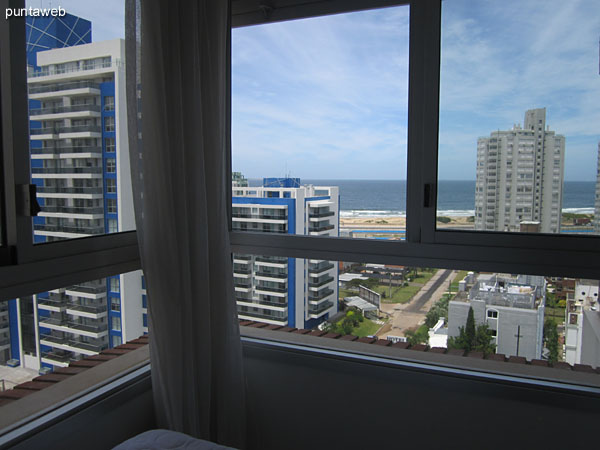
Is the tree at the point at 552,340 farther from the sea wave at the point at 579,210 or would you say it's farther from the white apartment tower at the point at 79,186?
the white apartment tower at the point at 79,186

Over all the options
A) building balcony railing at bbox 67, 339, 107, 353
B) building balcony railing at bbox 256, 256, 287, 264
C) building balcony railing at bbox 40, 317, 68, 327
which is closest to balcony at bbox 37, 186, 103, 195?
building balcony railing at bbox 40, 317, 68, 327

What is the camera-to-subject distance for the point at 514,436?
1.76 m

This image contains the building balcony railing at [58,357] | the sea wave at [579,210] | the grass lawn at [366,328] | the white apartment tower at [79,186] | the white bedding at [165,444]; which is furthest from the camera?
the grass lawn at [366,328]

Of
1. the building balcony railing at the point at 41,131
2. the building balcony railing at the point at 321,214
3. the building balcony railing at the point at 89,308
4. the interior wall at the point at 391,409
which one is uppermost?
the building balcony railing at the point at 41,131

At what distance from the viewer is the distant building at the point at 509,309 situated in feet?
6.14

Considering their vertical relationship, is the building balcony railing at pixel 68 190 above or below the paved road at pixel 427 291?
above

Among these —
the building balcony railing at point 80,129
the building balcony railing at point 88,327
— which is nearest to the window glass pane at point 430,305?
the building balcony railing at point 88,327

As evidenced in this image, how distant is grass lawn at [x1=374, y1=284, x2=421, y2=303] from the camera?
6.75 feet

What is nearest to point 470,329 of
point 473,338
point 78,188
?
point 473,338

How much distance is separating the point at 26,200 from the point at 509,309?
1910mm

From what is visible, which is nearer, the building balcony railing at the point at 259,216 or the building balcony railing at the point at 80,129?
the building balcony railing at the point at 80,129

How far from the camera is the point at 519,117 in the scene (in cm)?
182

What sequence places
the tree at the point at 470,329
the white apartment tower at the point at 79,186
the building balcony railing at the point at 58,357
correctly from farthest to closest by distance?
1. the tree at the point at 470,329
2. the building balcony railing at the point at 58,357
3. the white apartment tower at the point at 79,186

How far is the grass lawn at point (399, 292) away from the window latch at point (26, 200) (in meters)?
1.47
